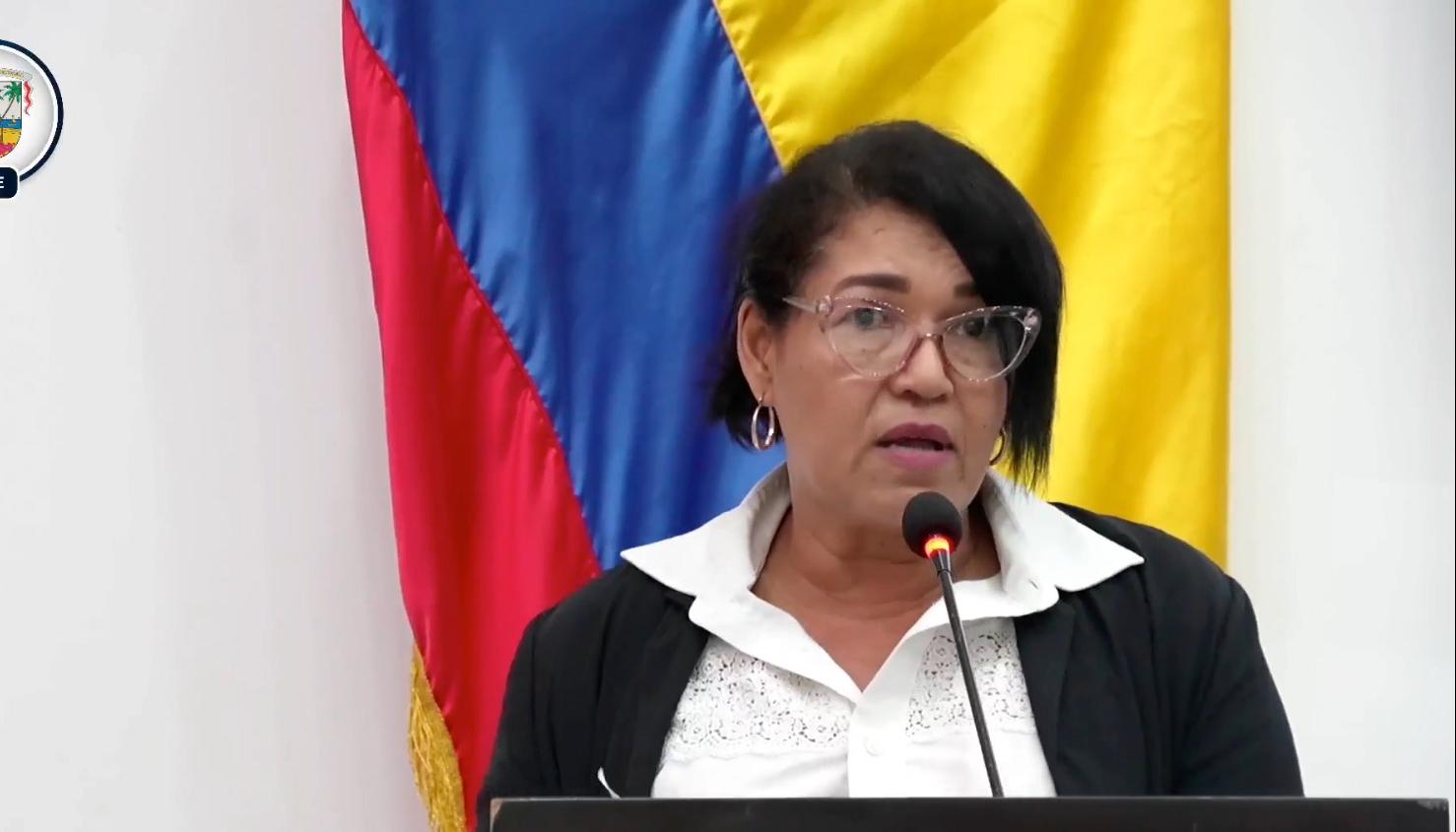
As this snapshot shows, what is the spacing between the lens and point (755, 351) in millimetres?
1451

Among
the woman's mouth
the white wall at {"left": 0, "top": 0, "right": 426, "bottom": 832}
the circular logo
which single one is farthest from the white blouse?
the circular logo

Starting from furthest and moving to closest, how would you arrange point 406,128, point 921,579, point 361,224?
point 361,224 < point 406,128 < point 921,579

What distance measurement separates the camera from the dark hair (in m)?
1.33

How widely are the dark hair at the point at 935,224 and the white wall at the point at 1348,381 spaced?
0.61 meters

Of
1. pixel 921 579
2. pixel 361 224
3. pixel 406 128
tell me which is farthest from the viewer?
pixel 361 224

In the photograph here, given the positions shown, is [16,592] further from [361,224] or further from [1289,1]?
[1289,1]

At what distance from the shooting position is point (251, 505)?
70.9 inches

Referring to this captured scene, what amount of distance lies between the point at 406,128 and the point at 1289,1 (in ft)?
3.57

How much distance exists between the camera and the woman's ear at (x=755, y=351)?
144 centimetres

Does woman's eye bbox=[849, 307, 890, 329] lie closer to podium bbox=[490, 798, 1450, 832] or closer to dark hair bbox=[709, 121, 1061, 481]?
dark hair bbox=[709, 121, 1061, 481]

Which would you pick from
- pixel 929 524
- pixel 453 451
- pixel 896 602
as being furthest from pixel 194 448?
pixel 929 524

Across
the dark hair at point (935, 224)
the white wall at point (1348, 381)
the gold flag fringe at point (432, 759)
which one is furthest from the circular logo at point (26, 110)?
the white wall at point (1348, 381)

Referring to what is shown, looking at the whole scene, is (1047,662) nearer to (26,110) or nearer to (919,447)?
(919,447)

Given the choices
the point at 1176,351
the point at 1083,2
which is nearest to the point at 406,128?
the point at 1083,2
